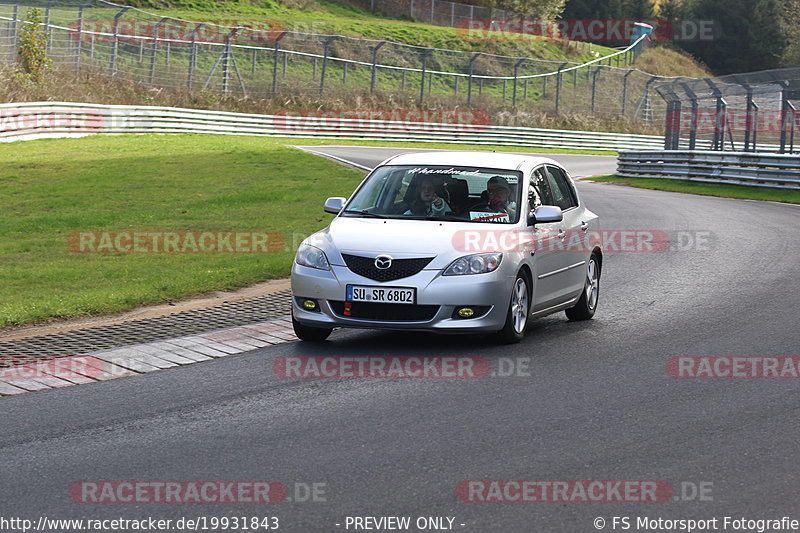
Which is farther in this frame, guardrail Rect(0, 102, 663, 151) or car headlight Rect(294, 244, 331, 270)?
guardrail Rect(0, 102, 663, 151)

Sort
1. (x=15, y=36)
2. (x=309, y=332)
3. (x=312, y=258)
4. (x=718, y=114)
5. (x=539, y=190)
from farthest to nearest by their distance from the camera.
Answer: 1. (x=15, y=36)
2. (x=718, y=114)
3. (x=539, y=190)
4. (x=309, y=332)
5. (x=312, y=258)

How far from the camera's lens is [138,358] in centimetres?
927

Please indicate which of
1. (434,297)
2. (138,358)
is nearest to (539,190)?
(434,297)

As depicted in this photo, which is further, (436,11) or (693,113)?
(436,11)

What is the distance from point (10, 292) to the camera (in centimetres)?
1244

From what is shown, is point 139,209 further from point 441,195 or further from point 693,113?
point 693,113

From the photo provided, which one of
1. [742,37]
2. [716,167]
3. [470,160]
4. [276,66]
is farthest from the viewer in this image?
[742,37]

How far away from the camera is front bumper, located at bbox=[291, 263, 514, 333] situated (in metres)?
9.41

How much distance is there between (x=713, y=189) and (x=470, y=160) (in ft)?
75.4

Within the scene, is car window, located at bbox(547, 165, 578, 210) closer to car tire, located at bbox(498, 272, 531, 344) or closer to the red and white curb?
car tire, located at bbox(498, 272, 531, 344)

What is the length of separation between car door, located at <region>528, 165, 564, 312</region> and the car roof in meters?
0.17

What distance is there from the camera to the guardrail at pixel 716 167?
30.4 meters

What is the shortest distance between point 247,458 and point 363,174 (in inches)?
869

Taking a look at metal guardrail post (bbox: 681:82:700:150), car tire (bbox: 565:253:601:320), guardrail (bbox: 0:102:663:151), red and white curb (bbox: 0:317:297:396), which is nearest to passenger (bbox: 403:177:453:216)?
red and white curb (bbox: 0:317:297:396)
